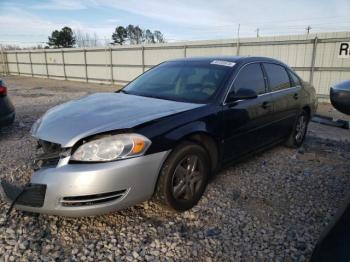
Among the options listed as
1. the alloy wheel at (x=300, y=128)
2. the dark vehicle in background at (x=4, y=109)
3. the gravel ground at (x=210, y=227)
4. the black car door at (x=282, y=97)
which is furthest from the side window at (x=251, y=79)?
the dark vehicle in background at (x=4, y=109)

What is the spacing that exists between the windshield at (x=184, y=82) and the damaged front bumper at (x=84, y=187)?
1178 mm

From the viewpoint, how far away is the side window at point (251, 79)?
11.9 ft

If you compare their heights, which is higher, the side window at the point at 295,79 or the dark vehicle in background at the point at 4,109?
the side window at the point at 295,79

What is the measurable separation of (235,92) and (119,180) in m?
1.76

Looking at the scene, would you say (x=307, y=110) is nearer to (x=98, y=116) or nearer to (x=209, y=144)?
(x=209, y=144)

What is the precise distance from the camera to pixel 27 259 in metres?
2.30

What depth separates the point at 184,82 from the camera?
3.68 meters

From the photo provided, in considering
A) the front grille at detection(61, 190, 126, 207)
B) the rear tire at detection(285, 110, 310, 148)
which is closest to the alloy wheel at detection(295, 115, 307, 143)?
the rear tire at detection(285, 110, 310, 148)

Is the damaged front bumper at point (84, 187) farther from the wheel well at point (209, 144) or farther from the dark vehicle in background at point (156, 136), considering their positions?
the wheel well at point (209, 144)

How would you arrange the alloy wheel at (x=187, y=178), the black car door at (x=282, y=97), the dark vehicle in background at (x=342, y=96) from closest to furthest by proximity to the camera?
1. the dark vehicle in background at (x=342, y=96)
2. the alloy wheel at (x=187, y=178)
3. the black car door at (x=282, y=97)

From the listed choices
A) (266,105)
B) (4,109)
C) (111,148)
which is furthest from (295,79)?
(4,109)

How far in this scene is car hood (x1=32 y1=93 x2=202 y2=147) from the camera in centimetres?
249

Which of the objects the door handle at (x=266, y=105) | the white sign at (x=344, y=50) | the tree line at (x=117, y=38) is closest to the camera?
the door handle at (x=266, y=105)

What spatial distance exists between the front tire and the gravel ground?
0.16 metres
